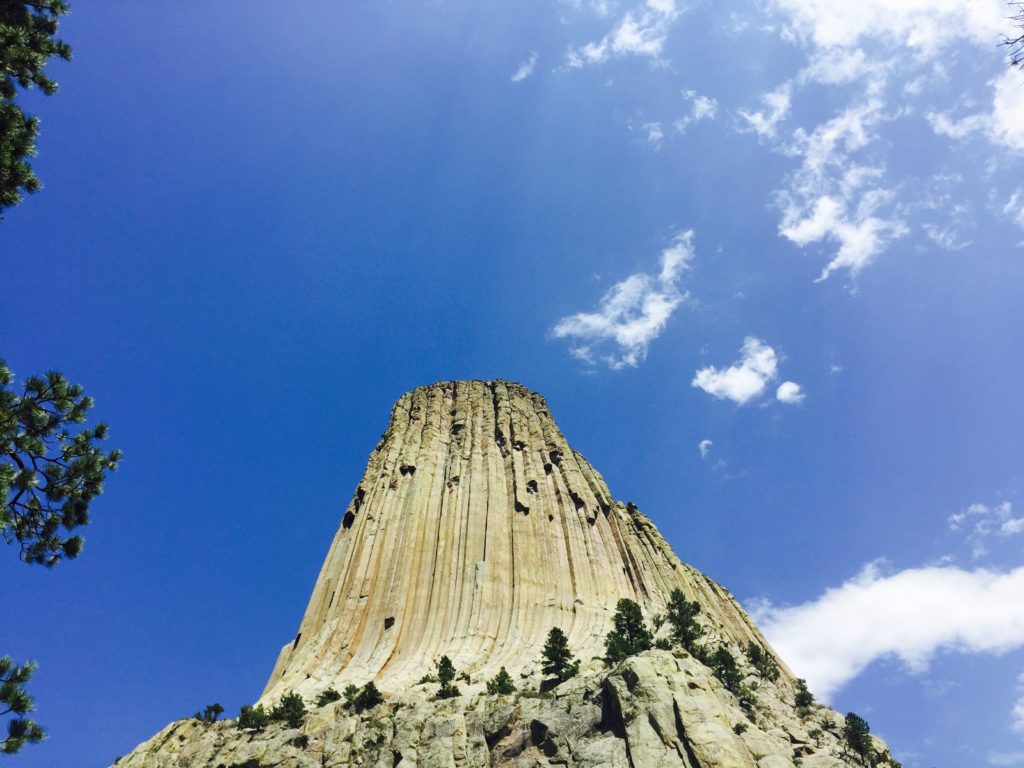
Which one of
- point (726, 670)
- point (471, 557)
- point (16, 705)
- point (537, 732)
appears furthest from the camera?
point (471, 557)

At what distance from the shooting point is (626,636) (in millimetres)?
48438

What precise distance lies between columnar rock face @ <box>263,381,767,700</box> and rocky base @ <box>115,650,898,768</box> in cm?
679

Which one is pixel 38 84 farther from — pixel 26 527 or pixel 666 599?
pixel 666 599

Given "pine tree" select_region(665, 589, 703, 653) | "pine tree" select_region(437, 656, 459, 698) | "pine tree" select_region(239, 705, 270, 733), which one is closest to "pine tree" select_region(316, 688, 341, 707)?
"pine tree" select_region(239, 705, 270, 733)

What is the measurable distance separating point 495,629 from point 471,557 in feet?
28.8

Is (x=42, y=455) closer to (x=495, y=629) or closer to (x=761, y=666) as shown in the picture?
(x=495, y=629)

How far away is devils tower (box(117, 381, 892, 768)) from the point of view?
32.9m

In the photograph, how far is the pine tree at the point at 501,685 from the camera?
38719mm

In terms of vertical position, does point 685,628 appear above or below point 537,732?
above

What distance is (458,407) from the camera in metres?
83.2

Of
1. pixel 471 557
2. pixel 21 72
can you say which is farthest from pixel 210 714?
pixel 21 72

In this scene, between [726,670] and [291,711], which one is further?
[726,670]

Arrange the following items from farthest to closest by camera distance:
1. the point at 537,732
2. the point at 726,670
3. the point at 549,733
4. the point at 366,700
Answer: the point at 726,670 < the point at 366,700 < the point at 537,732 < the point at 549,733

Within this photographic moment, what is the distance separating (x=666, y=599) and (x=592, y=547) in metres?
11.4
